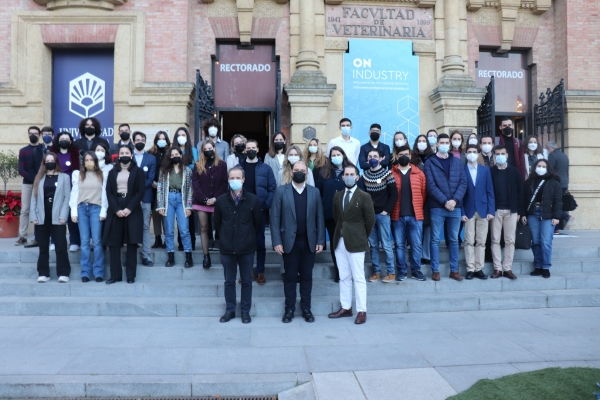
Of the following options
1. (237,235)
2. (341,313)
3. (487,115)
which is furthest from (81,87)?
(487,115)

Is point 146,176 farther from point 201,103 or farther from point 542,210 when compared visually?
point 542,210

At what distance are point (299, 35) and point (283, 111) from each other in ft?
6.72

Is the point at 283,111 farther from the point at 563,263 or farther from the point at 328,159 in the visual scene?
the point at 563,263

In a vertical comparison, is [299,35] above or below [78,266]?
above

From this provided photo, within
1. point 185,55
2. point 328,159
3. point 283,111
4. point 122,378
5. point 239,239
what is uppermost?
point 185,55

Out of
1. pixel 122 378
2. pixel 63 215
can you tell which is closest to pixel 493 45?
pixel 63 215

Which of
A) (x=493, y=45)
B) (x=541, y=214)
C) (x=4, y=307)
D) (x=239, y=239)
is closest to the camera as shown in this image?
(x=239, y=239)

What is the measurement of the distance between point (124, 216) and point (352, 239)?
365 cm

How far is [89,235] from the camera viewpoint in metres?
7.89

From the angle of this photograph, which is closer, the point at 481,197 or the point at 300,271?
the point at 300,271

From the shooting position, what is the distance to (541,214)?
831 centimetres

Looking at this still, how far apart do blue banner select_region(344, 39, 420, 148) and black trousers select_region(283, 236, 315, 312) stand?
21.2 feet

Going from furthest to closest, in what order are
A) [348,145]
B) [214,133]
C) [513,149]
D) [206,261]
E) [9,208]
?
[9,208] → [513,149] → [348,145] → [214,133] → [206,261]

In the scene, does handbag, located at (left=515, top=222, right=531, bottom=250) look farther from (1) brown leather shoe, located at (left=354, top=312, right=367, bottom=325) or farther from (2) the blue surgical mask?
(2) the blue surgical mask
